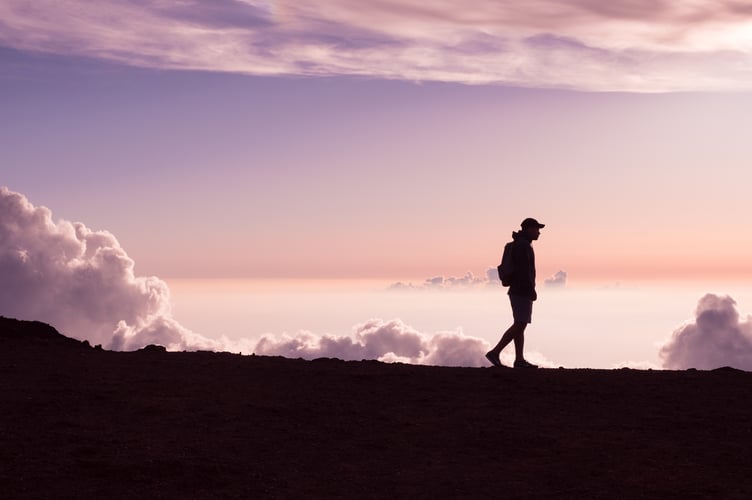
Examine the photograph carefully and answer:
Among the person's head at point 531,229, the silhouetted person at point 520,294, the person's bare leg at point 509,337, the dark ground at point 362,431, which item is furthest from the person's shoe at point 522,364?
the person's head at point 531,229

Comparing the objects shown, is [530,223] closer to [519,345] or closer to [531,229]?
[531,229]

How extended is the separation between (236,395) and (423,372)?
3317 millimetres

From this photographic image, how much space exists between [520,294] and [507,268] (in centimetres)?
53

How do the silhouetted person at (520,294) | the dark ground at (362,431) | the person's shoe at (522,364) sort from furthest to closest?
the silhouetted person at (520,294)
the person's shoe at (522,364)
the dark ground at (362,431)

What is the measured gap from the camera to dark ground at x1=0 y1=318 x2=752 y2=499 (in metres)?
9.03

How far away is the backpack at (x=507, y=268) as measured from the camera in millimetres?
15977

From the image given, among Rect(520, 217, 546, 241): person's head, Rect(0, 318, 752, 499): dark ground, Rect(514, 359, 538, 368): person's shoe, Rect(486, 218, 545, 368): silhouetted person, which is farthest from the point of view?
Rect(520, 217, 546, 241): person's head

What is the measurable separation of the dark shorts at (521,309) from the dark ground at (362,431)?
1516mm

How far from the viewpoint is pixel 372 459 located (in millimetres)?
9828

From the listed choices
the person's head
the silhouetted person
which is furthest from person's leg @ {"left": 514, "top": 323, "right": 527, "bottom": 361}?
the person's head

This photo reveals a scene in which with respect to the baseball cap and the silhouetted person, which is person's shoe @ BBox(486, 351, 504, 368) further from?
the baseball cap

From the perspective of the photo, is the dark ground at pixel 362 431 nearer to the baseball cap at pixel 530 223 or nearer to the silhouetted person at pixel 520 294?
the silhouetted person at pixel 520 294

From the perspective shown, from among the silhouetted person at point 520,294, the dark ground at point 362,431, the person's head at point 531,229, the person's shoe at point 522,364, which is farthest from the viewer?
the person's head at point 531,229

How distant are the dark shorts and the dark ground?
4.97ft
